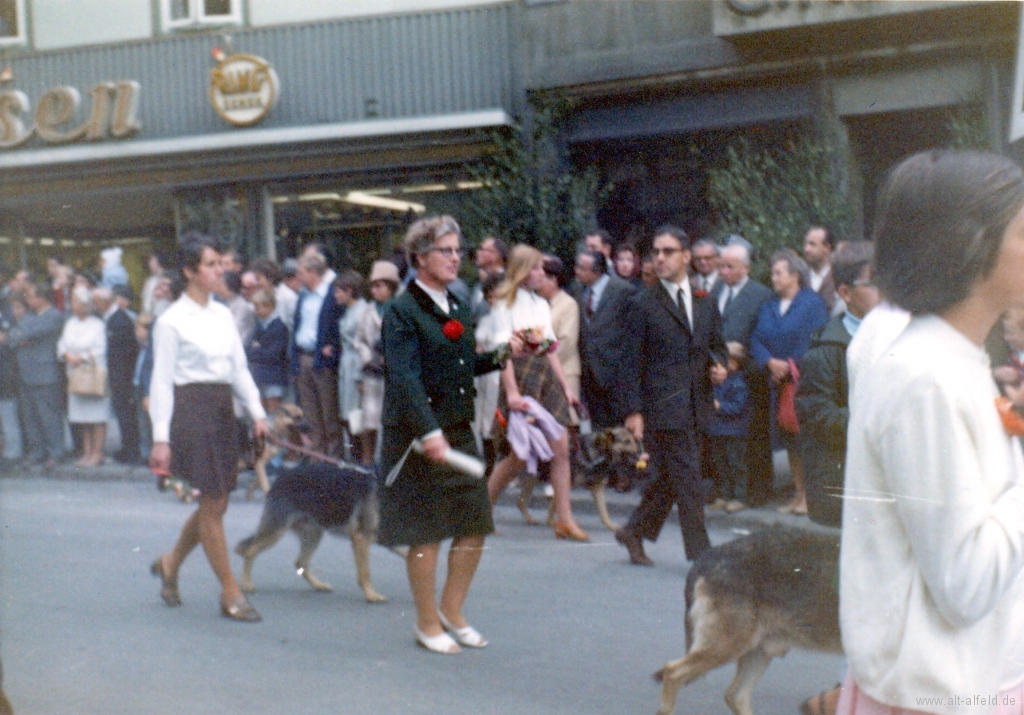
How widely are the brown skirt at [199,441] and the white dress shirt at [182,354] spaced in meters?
0.05

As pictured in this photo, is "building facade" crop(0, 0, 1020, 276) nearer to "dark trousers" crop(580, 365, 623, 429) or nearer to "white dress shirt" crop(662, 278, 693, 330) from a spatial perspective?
"dark trousers" crop(580, 365, 623, 429)

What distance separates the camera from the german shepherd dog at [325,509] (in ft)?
21.1

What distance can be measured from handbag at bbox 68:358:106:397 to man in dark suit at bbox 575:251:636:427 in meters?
5.28

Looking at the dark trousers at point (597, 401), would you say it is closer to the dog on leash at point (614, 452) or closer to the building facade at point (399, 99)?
the dog on leash at point (614, 452)

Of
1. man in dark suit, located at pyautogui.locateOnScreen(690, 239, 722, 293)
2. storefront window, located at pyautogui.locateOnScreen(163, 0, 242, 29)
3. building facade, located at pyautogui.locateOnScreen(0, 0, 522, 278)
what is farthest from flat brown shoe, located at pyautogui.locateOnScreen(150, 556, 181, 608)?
storefront window, located at pyautogui.locateOnScreen(163, 0, 242, 29)

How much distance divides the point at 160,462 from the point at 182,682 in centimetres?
132

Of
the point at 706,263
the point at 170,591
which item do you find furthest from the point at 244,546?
the point at 706,263

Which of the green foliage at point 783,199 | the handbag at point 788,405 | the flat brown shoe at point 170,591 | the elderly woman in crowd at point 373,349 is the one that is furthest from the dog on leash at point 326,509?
the green foliage at point 783,199

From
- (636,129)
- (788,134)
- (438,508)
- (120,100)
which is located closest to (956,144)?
(788,134)

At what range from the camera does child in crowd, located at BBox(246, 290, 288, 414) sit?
10.3 meters

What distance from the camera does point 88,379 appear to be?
39.4 feet

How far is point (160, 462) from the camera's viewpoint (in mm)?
5910

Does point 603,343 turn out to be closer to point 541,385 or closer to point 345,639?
point 541,385

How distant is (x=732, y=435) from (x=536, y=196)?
426 centimetres
